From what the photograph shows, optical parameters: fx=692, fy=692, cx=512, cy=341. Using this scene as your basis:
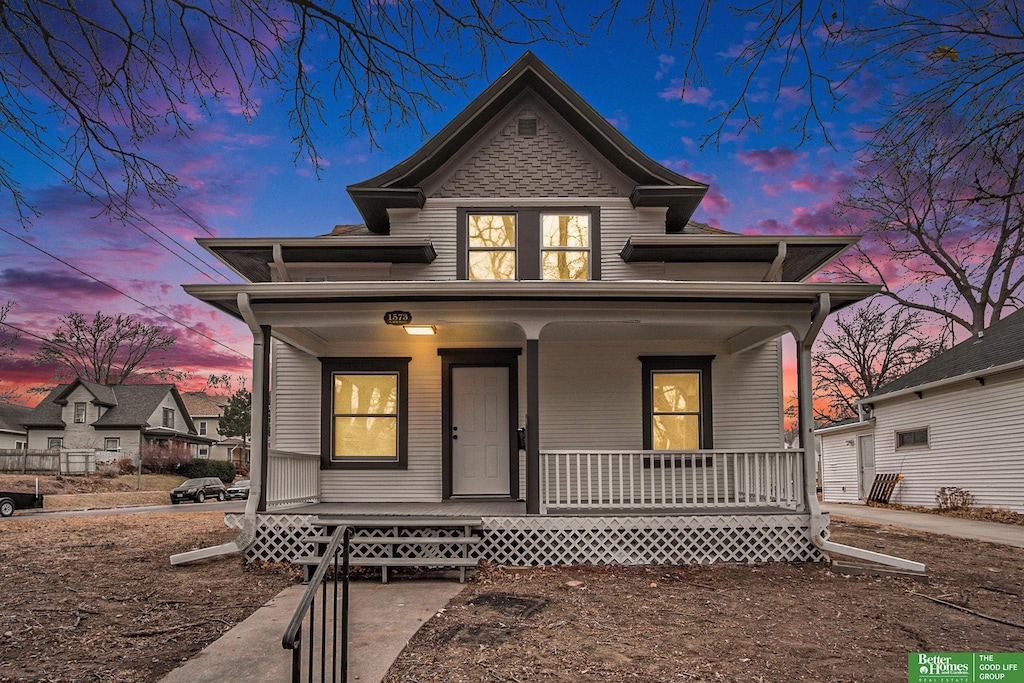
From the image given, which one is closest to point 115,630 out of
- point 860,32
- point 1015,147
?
point 860,32

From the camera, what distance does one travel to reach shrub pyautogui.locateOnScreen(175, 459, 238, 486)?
1518 inches

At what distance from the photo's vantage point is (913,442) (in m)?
18.9

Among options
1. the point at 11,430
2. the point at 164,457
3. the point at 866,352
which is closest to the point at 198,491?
the point at 164,457

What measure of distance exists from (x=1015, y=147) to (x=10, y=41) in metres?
6.19

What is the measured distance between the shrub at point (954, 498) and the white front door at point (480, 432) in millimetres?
12183

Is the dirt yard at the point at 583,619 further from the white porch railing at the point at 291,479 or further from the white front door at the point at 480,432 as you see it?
the white front door at the point at 480,432

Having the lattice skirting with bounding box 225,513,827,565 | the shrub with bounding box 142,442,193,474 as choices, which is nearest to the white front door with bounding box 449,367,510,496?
the lattice skirting with bounding box 225,513,827,565

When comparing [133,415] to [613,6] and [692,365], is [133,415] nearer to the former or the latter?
[692,365]

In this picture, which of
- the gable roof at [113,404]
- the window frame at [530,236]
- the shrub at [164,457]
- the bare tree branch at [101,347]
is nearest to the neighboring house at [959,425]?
the window frame at [530,236]

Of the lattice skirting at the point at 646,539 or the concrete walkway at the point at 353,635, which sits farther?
the lattice skirting at the point at 646,539

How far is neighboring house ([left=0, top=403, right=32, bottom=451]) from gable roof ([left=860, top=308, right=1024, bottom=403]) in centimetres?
4728

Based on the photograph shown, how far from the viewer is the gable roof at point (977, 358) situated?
15133 mm

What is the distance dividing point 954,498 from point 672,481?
11.4 metres

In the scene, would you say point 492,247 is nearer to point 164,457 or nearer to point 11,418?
point 164,457
